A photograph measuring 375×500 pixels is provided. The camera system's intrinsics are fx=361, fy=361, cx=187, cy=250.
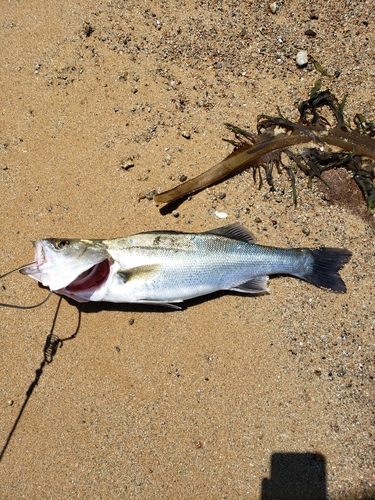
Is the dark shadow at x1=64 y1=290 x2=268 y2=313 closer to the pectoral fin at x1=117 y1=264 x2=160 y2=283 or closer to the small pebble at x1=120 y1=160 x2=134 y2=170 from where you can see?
the pectoral fin at x1=117 y1=264 x2=160 y2=283

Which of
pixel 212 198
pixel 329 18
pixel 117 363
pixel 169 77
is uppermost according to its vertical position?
pixel 329 18

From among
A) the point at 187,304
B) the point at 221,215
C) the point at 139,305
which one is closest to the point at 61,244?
the point at 139,305

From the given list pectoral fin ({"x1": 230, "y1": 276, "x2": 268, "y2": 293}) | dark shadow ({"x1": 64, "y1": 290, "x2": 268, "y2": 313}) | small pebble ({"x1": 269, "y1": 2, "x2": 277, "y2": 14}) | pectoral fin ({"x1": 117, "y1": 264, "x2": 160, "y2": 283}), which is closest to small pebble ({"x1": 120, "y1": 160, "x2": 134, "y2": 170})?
pectoral fin ({"x1": 117, "y1": 264, "x2": 160, "y2": 283})

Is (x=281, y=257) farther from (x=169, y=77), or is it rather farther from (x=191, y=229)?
(x=169, y=77)

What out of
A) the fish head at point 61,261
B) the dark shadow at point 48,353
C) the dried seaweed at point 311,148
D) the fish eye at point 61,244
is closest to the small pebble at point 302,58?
the dried seaweed at point 311,148

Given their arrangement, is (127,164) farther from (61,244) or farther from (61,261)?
(61,261)

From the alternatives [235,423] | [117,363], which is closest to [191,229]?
[117,363]
